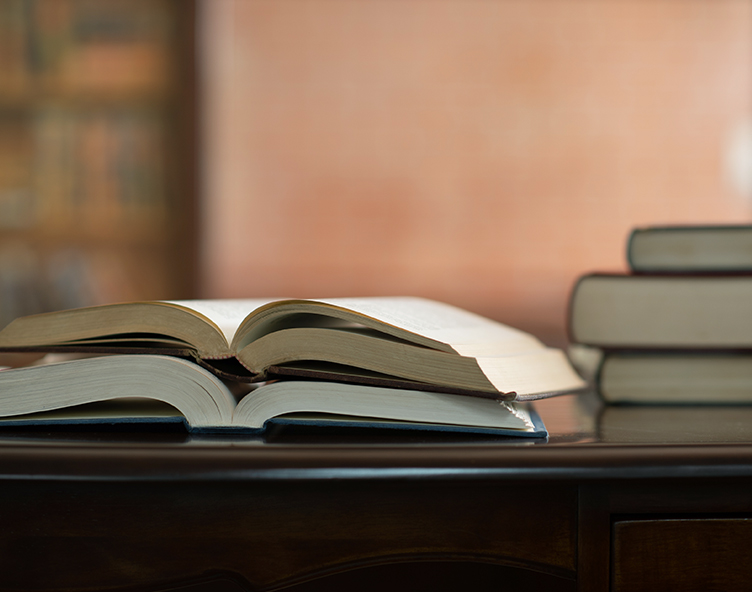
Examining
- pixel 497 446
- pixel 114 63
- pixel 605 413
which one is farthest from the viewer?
pixel 114 63

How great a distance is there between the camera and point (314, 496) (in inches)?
14.6

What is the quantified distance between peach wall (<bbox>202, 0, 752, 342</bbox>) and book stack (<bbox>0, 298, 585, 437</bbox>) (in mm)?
1765

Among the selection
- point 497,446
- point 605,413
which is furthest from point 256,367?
point 605,413

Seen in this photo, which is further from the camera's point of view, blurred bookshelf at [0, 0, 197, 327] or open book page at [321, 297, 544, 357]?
blurred bookshelf at [0, 0, 197, 327]

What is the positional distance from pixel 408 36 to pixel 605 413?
6.40 ft

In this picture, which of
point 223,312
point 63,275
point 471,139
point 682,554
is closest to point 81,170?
point 63,275

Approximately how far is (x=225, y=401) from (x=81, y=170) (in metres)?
1.82

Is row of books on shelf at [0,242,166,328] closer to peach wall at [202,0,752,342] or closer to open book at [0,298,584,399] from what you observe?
peach wall at [202,0,752,342]

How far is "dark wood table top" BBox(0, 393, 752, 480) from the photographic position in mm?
348

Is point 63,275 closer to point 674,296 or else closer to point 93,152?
point 93,152

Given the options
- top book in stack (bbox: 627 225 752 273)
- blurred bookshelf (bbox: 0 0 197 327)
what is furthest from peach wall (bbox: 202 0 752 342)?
top book in stack (bbox: 627 225 752 273)

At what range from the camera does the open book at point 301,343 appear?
0.39 m

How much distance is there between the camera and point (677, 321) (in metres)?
0.53

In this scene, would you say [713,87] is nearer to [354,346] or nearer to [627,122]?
[627,122]
